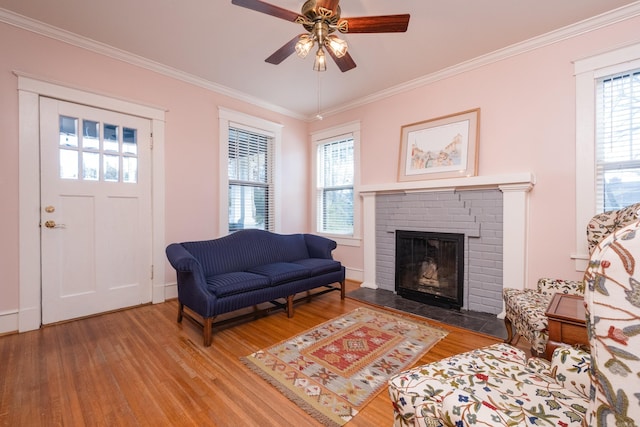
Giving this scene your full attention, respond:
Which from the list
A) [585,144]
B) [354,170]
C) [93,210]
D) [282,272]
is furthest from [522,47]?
[93,210]

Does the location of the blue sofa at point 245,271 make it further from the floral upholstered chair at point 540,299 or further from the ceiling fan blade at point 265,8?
the ceiling fan blade at point 265,8

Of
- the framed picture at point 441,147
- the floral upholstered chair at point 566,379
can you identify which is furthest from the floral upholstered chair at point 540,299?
the framed picture at point 441,147

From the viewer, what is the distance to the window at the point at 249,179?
13.0ft

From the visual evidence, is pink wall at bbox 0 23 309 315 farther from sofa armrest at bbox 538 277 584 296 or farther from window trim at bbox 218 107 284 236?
sofa armrest at bbox 538 277 584 296

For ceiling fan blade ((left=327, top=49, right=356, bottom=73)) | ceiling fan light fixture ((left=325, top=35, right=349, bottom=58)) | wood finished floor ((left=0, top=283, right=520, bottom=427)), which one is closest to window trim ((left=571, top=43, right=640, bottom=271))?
wood finished floor ((left=0, top=283, right=520, bottom=427))

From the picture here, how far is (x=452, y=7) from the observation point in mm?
2248

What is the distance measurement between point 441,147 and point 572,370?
2715 millimetres

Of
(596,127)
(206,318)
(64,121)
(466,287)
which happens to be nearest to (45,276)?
(64,121)

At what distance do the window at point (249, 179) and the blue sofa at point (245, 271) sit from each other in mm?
713

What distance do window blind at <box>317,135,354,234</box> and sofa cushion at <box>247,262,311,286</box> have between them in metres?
1.50

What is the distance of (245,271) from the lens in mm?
3041

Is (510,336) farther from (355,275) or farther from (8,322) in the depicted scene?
(8,322)

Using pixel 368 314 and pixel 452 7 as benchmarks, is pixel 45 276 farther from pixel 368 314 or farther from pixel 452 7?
pixel 452 7

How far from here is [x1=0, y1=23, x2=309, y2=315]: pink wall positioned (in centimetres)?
240
